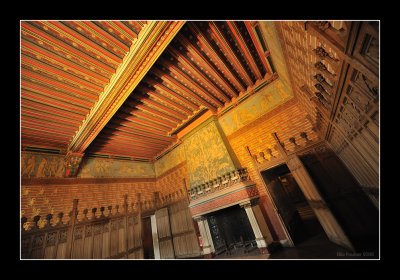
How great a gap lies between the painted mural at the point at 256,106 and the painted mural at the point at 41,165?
5831 millimetres

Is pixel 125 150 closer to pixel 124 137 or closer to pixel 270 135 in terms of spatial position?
pixel 124 137

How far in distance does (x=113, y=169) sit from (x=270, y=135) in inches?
247

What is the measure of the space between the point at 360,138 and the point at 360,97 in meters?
0.73

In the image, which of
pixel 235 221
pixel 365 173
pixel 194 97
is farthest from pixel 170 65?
pixel 235 221

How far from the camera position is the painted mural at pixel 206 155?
202 inches

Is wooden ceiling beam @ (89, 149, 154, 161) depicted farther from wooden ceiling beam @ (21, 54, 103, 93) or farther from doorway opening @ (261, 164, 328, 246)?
doorway opening @ (261, 164, 328, 246)

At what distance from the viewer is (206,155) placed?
18.6 feet

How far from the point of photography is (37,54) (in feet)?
10.3

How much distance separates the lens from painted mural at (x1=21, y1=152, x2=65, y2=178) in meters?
4.70

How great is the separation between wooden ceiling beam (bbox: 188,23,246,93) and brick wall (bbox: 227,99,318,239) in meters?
1.40

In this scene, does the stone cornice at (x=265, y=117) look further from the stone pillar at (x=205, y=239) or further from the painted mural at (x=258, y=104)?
the stone pillar at (x=205, y=239)

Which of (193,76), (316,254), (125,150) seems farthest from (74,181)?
(316,254)

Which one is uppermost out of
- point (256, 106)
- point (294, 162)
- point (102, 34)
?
point (102, 34)

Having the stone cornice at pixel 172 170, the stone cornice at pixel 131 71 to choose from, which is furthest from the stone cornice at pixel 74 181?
the stone cornice at pixel 131 71
